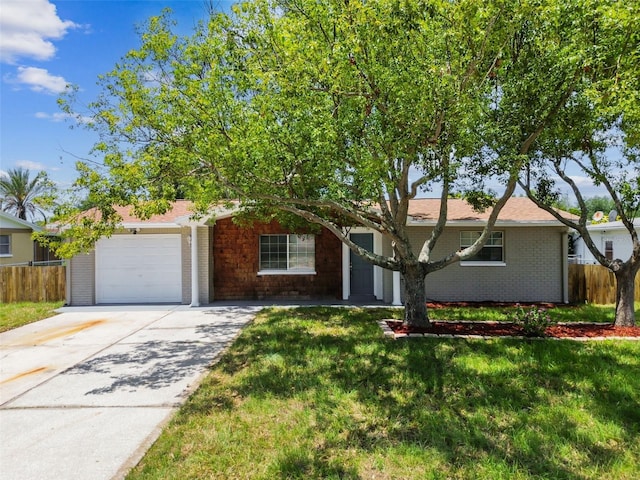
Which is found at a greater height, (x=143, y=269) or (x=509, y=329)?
(x=143, y=269)

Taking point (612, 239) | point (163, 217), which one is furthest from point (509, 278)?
point (163, 217)

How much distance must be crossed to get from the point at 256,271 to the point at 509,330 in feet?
27.9

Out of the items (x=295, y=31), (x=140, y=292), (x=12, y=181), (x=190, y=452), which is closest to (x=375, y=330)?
(x=190, y=452)

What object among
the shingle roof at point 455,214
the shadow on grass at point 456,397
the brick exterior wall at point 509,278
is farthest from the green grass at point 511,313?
the shingle roof at point 455,214

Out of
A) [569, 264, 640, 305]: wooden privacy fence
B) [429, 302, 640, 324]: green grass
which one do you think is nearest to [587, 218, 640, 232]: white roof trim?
[569, 264, 640, 305]: wooden privacy fence

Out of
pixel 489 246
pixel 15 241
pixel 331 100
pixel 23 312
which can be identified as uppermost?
pixel 331 100

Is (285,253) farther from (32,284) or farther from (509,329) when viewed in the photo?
(32,284)

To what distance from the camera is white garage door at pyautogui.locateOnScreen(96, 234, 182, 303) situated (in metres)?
13.5

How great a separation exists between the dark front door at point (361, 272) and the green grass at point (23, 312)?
9.88 meters

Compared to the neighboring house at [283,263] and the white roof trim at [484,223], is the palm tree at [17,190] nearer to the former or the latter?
the neighboring house at [283,263]

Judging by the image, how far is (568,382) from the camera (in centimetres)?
558

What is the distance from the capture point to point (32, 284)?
13.6 m

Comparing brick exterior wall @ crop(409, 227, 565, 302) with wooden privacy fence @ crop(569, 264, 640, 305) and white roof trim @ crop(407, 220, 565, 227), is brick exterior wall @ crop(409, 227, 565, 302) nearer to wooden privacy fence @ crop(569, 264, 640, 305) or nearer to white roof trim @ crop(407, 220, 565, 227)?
wooden privacy fence @ crop(569, 264, 640, 305)

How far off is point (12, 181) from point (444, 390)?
41297 mm
